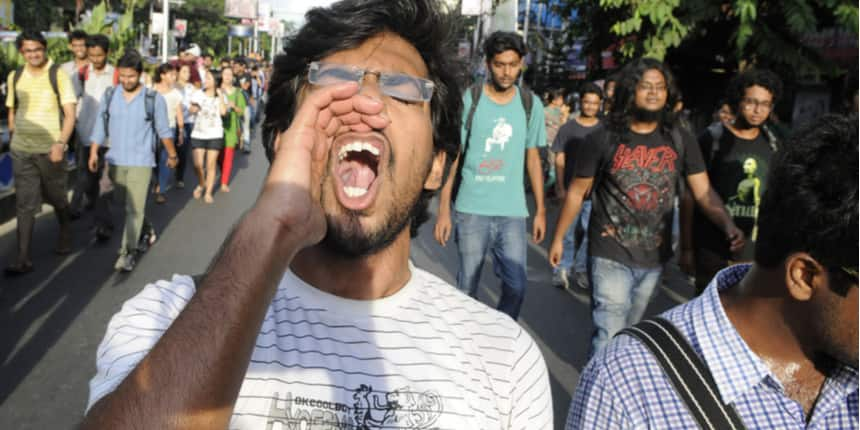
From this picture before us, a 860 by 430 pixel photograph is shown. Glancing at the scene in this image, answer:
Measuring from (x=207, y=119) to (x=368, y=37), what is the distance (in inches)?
380

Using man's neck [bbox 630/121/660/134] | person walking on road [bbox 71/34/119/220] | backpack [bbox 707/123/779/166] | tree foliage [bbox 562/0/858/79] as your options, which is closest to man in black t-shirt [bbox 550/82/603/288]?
backpack [bbox 707/123/779/166]

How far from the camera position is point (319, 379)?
155 cm

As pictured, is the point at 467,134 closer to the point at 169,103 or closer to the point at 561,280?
the point at 561,280

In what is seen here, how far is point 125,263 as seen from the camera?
691cm

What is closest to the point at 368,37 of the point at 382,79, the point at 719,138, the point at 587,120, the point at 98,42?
the point at 382,79

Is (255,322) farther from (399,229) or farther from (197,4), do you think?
(197,4)

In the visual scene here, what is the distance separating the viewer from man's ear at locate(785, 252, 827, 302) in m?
1.70

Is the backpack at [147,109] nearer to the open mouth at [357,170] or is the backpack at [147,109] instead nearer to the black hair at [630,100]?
the black hair at [630,100]

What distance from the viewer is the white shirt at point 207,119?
11.1 metres

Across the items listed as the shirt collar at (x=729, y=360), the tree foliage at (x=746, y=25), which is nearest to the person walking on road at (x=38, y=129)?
the shirt collar at (x=729, y=360)

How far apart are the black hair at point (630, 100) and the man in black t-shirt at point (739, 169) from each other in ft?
2.06

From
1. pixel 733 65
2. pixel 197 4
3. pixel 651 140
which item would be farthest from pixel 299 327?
pixel 197 4

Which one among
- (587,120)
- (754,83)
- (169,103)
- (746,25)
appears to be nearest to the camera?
(754,83)

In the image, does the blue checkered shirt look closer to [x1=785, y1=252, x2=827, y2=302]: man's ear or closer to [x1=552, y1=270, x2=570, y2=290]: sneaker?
[x1=785, y1=252, x2=827, y2=302]: man's ear
